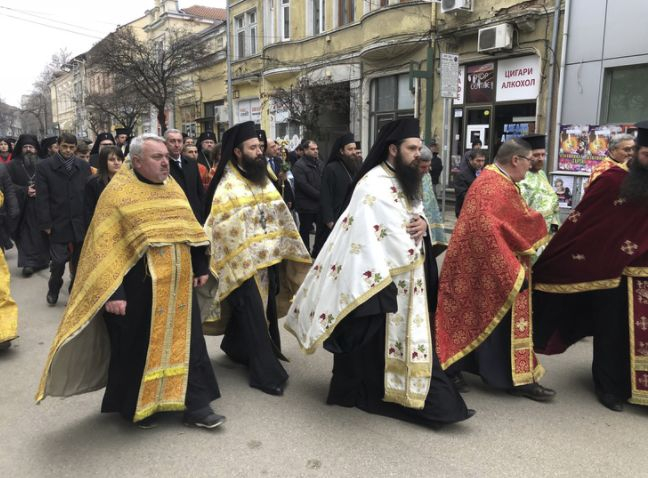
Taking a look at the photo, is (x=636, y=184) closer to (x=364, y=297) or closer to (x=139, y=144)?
(x=364, y=297)

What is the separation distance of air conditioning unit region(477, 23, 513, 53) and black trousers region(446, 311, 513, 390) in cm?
1045

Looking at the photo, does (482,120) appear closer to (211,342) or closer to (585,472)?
(211,342)

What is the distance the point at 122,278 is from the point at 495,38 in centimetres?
1190

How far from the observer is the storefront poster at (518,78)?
12844 millimetres

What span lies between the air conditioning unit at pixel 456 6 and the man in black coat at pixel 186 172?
1008cm

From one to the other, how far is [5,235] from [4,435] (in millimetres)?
4858

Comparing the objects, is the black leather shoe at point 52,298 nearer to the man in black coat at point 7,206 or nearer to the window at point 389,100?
the man in black coat at point 7,206

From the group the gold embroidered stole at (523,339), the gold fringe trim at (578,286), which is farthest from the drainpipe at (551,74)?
the gold embroidered stole at (523,339)

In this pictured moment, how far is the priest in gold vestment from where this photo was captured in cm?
334

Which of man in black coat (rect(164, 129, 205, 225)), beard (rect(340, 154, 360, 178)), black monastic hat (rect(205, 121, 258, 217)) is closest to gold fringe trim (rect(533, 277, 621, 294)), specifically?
black monastic hat (rect(205, 121, 258, 217))

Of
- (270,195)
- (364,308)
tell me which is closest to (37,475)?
(364,308)

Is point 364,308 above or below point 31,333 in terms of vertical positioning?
above

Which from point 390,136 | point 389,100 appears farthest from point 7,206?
point 389,100

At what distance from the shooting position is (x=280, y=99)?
19.4 metres
